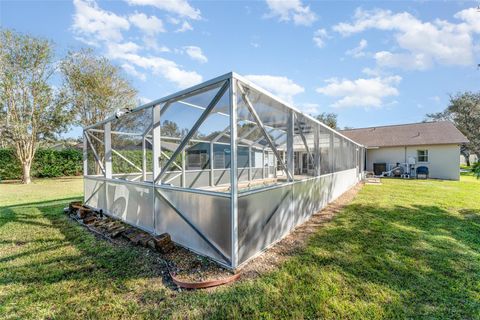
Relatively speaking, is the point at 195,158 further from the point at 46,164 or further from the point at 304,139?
the point at 46,164

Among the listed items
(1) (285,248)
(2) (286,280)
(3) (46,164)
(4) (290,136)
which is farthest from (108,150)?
(3) (46,164)

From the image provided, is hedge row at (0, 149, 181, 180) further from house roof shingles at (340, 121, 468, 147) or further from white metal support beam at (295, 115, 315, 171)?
house roof shingles at (340, 121, 468, 147)

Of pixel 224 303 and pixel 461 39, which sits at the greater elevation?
pixel 461 39

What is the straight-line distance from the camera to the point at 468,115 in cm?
2605

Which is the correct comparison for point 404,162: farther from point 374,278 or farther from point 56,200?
point 56,200

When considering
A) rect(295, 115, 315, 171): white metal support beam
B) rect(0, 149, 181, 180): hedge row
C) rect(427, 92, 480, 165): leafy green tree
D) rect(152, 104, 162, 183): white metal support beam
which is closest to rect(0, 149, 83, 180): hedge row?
rect(0, 149, 181, 180): hedge row

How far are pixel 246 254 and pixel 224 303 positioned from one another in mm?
936

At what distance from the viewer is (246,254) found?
319 cm

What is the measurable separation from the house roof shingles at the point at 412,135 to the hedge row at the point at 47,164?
23485 millimetres

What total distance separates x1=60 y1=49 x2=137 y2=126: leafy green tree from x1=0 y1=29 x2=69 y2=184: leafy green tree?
75 cm

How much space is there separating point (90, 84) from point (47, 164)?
21.3 feet

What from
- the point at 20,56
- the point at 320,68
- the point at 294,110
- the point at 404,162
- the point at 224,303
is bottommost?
the point at 224,303

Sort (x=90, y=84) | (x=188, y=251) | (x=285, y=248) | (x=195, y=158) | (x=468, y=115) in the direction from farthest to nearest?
1. (x=468, y=115)
2. (x=90, y=84)
3. (x=195, y=158)
4. (x=285, y=248)
5. (x=188, y=251)

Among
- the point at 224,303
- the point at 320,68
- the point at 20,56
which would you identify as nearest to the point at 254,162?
the point at 320,68
